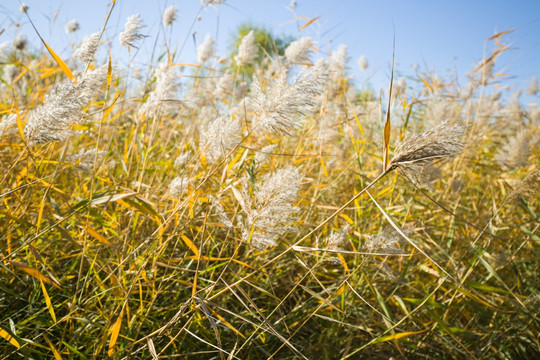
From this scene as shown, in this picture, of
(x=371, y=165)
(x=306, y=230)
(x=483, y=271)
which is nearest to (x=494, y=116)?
(x=371, y=165)

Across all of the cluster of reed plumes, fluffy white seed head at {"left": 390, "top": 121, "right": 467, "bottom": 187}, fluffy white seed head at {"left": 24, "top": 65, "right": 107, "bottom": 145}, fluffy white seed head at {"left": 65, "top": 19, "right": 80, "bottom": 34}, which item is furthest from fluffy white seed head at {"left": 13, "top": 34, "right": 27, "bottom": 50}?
fluffy white seed head at {"left": 390, "top": 121, "right": 467, "bottom": 187}

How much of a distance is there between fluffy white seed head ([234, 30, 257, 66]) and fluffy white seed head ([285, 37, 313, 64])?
0.37 meters

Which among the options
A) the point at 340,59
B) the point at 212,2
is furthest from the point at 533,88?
the point at 212,2

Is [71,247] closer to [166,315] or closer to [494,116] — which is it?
[166,315]

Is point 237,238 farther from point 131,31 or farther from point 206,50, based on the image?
point 206,50

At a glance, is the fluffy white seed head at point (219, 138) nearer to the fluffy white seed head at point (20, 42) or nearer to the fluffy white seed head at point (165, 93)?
the fluffy white seed head at point (165, 93)

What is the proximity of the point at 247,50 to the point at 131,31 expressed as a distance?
124 centimetres

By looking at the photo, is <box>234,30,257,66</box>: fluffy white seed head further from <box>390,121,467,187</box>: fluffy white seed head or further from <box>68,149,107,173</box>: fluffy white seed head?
<box>390,121,467,187</box>: fluffy white seed head

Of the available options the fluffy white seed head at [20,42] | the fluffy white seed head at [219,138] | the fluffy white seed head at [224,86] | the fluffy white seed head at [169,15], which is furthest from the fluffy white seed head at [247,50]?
the fluffy white seed head at [20,42]

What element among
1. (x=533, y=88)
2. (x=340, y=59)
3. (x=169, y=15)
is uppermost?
(x=169, y=15)

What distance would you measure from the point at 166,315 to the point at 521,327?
67.9 inches

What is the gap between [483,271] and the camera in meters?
2.13

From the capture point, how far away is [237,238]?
1319 millimetres

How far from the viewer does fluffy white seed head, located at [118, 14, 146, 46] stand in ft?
4.62
